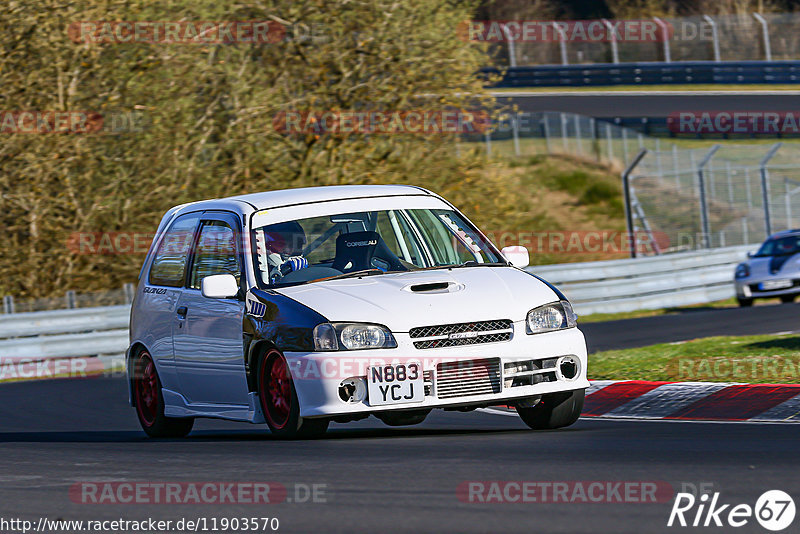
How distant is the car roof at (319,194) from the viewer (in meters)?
9.37

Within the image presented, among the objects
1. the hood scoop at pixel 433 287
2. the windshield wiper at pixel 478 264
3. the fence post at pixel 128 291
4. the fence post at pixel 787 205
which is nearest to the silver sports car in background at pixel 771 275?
the fence post at pixel 787 205

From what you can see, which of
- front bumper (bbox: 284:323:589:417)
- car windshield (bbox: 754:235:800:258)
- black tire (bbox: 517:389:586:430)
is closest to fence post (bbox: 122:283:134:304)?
car windshield (bbox: 754:235:800:258)

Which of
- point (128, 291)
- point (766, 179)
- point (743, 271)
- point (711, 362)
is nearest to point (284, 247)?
point (711, 362)

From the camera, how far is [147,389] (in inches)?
407

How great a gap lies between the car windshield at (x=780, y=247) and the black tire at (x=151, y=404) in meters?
15.4

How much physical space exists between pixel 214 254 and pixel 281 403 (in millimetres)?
1517

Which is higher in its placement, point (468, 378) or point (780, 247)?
point (468, 378)

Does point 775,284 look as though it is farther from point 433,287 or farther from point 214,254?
point 433,287

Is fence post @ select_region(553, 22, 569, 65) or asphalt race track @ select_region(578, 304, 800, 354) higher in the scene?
fence post @ select_region(553, 22, 569, 65)

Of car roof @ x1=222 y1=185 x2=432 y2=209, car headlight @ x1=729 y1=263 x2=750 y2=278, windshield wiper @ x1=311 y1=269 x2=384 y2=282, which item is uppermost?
car roof @ x1=222 y1=185 x2=432 y2=209

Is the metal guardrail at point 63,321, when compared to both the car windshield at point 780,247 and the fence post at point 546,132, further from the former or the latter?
the fence post at point 546,132

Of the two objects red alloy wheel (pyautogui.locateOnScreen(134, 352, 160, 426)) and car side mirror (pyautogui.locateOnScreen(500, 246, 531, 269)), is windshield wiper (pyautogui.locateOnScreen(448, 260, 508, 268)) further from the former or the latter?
red alloy wheel (pyautogui.locateOnScreen(134, 352, 160, 426))

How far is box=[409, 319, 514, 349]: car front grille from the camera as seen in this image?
8.02 metres

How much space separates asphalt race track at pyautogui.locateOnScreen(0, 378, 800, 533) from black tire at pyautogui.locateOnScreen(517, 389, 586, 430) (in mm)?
95
